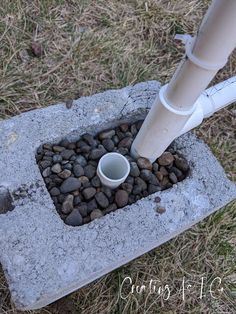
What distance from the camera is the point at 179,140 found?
139cm

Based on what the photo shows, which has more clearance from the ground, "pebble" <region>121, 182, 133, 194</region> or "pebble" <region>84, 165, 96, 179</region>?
"pebble" <region>121, 182, 133, 194</region>

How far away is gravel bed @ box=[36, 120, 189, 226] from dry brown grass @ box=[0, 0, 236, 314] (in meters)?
0.37

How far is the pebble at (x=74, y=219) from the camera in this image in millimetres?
1197

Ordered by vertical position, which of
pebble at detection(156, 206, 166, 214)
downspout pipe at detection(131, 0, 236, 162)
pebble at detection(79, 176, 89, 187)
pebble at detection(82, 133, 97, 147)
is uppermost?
downspout pipe at detection(131, 0, 236, 162)

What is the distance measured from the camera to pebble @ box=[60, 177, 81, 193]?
4.09 feet

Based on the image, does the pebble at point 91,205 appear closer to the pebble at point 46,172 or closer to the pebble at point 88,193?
the pebble at point 88,193

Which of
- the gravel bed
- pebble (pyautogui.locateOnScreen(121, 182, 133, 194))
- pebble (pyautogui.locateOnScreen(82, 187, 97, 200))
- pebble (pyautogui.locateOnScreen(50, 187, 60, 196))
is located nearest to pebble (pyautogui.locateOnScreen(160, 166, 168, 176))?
the gravel bed

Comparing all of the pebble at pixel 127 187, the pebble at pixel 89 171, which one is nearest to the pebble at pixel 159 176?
the pebble at pixel 127 187

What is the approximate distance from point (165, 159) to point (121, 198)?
204mm

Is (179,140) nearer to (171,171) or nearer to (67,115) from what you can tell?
(171,171)

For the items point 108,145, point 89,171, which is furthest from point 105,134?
point 89,171

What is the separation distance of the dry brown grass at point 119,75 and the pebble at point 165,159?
1.31 ft

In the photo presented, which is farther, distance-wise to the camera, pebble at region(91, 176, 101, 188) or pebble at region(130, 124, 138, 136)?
pebble at region(130, 124, 138, 136)

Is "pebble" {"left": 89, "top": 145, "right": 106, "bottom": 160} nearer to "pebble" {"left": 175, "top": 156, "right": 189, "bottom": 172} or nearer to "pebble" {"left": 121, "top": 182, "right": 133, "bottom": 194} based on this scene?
"pebble" {"left": 121, "top": 182, "right": 133, "bottom": 194}
